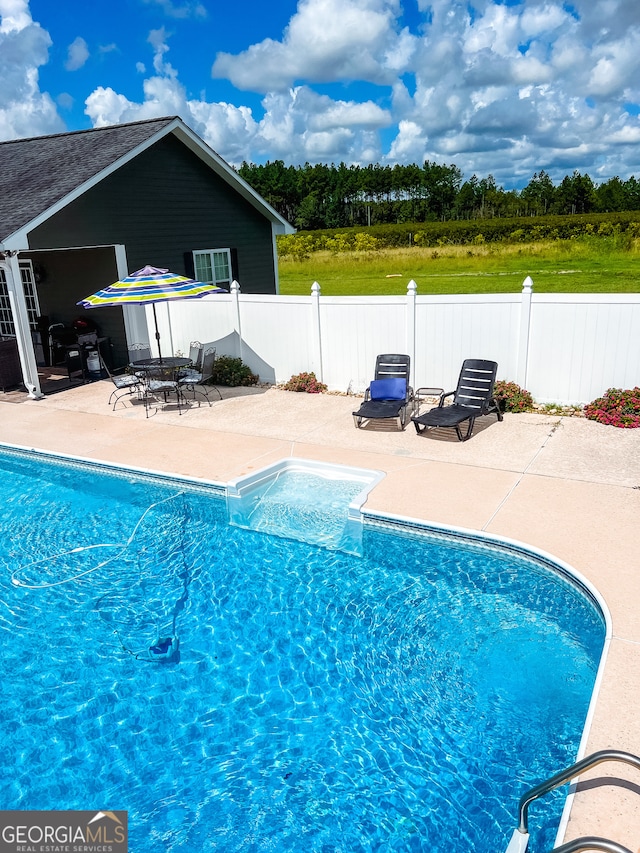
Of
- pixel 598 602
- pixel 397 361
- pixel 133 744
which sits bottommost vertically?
pixel 133 744

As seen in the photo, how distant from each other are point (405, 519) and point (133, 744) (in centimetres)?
370

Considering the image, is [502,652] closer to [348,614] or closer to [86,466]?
[348,614]

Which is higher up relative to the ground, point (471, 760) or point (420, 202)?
point (420, 202)

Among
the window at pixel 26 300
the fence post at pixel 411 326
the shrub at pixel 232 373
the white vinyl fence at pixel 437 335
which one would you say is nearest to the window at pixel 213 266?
the white vinyl fence at pixel 437 335

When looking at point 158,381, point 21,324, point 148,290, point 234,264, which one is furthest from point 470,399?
point 234,264

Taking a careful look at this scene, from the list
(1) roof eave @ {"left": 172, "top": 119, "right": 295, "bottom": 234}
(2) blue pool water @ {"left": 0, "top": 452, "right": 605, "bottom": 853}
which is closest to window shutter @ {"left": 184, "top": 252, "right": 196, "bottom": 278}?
(1) roof eave @ {"left": 172, "top": 119, "right": 295, "bottom": 234}

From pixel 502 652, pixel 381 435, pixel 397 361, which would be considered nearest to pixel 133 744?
pixel 502 652

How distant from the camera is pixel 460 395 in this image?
10.6 metres

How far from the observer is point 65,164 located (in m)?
14.4

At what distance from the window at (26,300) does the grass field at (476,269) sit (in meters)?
13.1

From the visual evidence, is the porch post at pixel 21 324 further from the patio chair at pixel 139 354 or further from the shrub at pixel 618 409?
the shrub at pixel 618 409

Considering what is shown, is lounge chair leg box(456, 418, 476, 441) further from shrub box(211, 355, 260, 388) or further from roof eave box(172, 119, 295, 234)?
roof eave box(172, 119, 295, 234)

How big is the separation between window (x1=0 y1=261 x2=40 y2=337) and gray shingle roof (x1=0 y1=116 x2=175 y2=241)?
231 centimetres

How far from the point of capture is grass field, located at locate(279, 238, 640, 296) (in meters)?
24.5
